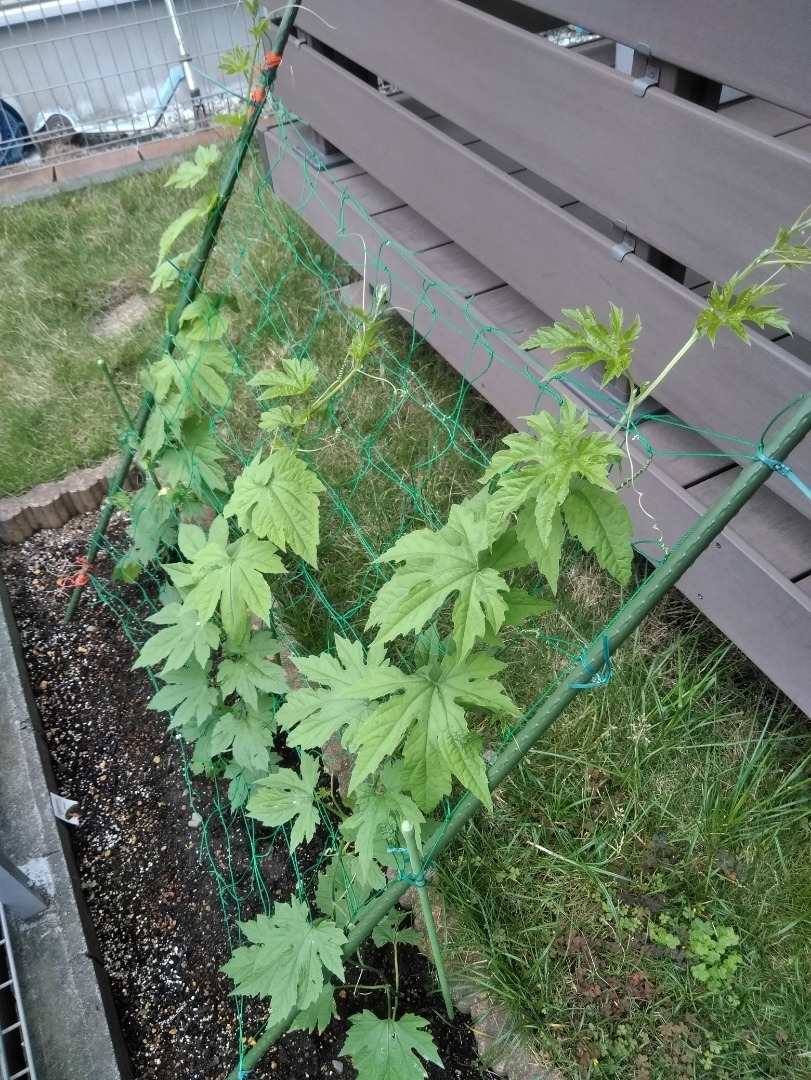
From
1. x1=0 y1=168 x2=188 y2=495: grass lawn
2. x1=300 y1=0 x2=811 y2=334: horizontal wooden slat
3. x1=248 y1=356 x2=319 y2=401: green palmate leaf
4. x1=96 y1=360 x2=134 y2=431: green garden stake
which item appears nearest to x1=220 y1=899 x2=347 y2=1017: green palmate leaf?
x1=248 y1=356 x2=319 y2=401: green palmate leaf

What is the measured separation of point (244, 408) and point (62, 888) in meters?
1.74

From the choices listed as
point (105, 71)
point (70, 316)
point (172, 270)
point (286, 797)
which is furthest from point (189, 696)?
point (105, 71)

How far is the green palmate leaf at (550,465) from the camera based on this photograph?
1095mm

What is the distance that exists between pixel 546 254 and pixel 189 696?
1.53m

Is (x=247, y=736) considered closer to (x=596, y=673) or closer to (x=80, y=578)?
(x=80, y=578)

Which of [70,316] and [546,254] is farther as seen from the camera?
[70,316]

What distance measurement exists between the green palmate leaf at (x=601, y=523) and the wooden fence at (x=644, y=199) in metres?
0.41

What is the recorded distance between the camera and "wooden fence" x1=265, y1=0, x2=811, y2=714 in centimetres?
147

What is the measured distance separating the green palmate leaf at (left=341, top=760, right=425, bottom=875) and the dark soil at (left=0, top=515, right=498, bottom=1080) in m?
0.59

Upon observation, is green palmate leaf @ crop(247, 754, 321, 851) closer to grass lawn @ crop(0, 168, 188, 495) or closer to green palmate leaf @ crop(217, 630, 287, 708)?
green palmate leaf @ crop(217, 630, 287, 708)

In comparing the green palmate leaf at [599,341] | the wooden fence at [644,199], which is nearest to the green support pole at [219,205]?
the wooden fence at [644,199]

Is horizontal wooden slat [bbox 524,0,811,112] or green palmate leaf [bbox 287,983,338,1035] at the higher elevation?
horizontal wooden slat [bbox 524,0,811,112]

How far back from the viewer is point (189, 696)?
1974mm

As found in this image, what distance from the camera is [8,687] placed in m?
2.28
